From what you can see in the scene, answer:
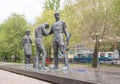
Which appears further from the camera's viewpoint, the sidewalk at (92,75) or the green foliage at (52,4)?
the green foliage at (52,4)

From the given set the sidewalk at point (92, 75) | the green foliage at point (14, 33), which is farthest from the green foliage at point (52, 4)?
the sidewalk at point (92, 75)

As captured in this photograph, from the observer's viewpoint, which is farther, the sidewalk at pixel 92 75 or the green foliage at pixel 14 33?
the green foliage at pixel 14 33

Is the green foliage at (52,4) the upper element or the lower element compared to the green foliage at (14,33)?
upper

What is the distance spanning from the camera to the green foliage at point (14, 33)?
5522cm

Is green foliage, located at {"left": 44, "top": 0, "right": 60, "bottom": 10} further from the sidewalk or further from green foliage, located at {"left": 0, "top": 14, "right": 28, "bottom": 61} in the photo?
the sidewalk

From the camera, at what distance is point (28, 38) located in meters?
22.2

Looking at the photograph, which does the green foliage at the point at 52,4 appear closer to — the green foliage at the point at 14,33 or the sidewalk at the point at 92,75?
the green foliage at the point at 14,33

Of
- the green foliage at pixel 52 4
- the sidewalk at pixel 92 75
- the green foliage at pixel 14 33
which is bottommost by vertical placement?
the sidewalk at pixel 92 75

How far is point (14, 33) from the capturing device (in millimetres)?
55125

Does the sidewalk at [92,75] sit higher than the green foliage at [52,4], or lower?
lower

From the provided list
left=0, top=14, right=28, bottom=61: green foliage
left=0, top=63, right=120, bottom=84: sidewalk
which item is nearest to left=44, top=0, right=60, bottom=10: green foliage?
left=0, top=14, right=28, bottom=61: green foliage

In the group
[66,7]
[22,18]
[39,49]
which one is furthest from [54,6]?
[39,49]

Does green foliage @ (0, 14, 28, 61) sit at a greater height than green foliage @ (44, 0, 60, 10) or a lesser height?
lesser

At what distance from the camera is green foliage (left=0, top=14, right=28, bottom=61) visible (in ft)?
181
